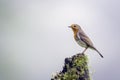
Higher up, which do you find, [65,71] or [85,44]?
[85,44]

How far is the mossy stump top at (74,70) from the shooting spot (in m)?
13.2

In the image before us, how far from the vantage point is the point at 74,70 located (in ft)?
44.3

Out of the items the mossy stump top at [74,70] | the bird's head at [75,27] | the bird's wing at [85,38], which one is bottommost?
the mossy stump top at [74,70]

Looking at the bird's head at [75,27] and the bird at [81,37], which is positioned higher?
the bird's head at [75,27]

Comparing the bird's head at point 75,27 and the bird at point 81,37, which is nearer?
the bird at point 81,37

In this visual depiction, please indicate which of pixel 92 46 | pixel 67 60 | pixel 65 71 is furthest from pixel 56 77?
pixel 92 46

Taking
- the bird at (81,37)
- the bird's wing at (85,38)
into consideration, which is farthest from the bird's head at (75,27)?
the bird's wing at (85,38)

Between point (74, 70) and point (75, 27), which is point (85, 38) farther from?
point (74, 70)

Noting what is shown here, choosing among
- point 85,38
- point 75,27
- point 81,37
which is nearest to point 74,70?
point 85,38

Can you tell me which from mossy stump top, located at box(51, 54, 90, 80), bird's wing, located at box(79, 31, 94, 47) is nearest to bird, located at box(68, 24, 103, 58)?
bird's wing, located at box(79, 31, 94, 47)

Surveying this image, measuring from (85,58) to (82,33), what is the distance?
195 inches

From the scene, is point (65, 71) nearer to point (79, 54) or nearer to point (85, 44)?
point (79, 54)

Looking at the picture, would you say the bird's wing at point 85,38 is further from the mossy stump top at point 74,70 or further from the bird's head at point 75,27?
the mossy stump top at point 74,70

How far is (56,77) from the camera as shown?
13461 millimetres
